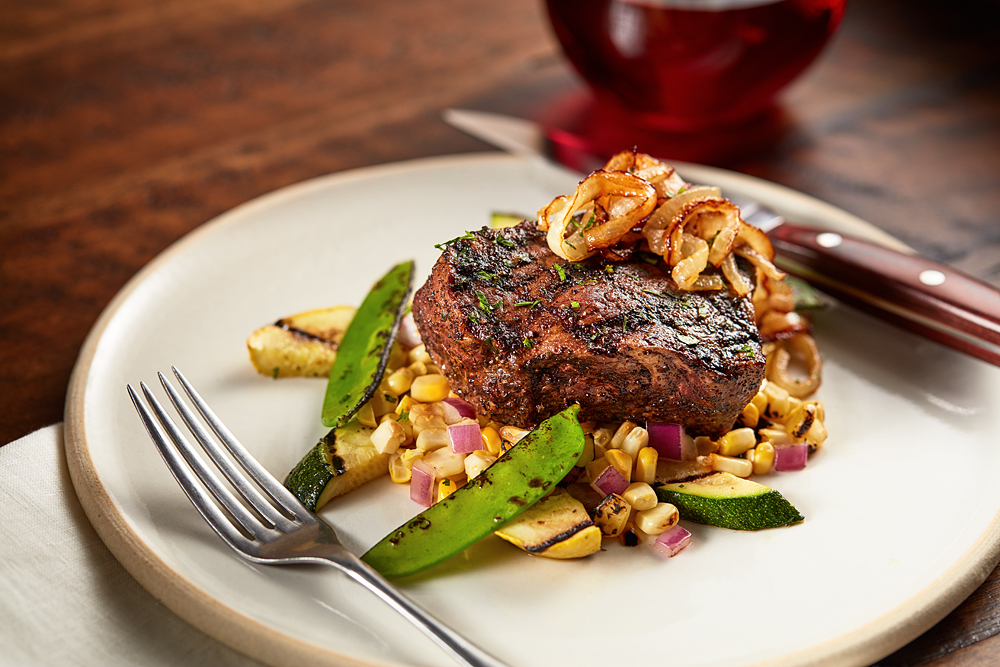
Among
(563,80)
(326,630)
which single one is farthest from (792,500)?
(563,80)

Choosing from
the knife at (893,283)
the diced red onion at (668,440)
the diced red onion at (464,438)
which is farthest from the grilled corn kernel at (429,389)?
the knife at (893,283)

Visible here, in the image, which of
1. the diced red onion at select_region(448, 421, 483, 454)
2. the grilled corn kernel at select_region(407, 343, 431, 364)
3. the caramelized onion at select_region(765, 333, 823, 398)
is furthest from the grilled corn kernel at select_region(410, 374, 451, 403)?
the caramelized onion at select_region(765, 333, 823, 398)

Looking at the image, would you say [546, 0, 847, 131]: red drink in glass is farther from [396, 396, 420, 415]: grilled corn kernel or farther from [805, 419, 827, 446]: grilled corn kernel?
[396, 396, 420, 415]: grilled corn kernel

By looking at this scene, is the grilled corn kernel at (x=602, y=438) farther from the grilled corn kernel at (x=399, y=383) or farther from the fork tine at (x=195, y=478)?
the fork tine at (x=195, y=478)

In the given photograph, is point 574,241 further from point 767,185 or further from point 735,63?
point 735,63

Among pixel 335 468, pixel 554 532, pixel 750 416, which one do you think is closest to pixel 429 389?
pixel 335 468

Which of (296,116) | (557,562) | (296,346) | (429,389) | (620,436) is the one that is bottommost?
(557,562)

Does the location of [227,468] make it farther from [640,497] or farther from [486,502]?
[640,497]
